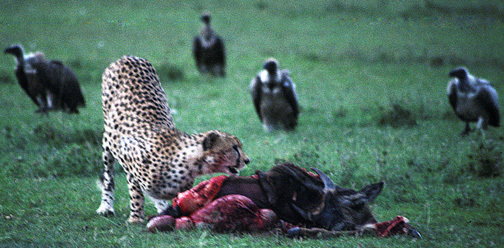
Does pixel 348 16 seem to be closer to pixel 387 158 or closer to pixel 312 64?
pixel 312 64

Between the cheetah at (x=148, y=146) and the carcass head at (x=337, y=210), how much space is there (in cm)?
67

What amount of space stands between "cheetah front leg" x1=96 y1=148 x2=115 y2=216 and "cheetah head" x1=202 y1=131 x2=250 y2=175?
1.39 meters

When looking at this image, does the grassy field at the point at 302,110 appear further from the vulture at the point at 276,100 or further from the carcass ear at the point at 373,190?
the carcass ear at the point at 373,190

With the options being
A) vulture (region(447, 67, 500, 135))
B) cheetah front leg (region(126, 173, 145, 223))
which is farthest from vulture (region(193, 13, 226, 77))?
cheetah front leg (region(126, 173, 145, 223))

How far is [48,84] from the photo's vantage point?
1120 centimetres

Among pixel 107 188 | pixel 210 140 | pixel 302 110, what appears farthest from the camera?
pixel 302 110

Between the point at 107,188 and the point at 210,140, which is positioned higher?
the point at 210,140

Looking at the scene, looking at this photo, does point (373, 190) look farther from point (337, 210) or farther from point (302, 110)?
point (302, 110)

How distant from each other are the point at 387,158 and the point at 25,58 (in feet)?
23.4

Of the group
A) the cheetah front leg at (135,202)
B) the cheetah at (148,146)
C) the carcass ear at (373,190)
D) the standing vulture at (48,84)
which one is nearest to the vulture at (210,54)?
the standing vulture at (48,84)

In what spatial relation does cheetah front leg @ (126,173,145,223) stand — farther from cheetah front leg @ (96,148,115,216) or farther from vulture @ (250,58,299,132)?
vulture @ (250,58,299,132)

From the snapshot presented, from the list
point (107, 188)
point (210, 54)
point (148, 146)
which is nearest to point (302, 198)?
point (148, 146)

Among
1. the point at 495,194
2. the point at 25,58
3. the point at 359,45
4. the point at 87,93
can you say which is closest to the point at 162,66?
the point at 87,93

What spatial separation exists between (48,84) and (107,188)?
6004 millimetres
